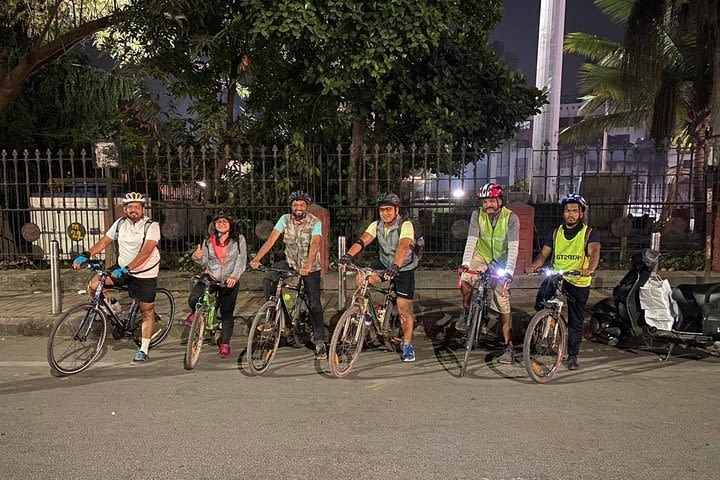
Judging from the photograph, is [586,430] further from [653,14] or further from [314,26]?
[653,14]

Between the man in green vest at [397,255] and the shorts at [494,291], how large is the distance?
0.58 metres

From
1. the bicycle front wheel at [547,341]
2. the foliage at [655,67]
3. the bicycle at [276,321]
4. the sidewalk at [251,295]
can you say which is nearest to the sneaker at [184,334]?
the sidewalk at [251,295]

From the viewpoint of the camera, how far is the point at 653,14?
11109 millimetres

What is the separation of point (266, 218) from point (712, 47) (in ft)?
32.9

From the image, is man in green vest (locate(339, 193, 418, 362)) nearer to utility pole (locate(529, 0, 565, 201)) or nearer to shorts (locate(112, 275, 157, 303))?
shorts (locate(112, 275, 157, 303))

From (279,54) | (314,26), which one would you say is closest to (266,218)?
(279,54)

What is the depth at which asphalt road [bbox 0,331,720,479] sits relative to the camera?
11.1ft

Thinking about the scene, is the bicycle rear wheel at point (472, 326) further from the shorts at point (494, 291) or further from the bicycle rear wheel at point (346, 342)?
the bicycle rear wheel at point (346, 342)

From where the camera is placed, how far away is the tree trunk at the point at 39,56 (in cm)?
916

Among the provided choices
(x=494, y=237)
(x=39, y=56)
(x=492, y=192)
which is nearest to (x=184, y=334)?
(x=494, y=237)

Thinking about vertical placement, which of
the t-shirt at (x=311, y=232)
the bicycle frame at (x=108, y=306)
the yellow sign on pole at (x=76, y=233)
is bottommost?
the bicycle frame at (x=108, y=306)

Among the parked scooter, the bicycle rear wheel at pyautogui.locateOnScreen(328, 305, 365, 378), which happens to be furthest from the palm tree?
the bicycle rear wheel at pyautogui.locateOnScreen(328, 305, 365, 378)

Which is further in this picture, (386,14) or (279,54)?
(279,54)

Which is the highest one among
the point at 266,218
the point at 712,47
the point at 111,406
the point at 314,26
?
the point at 712,47
